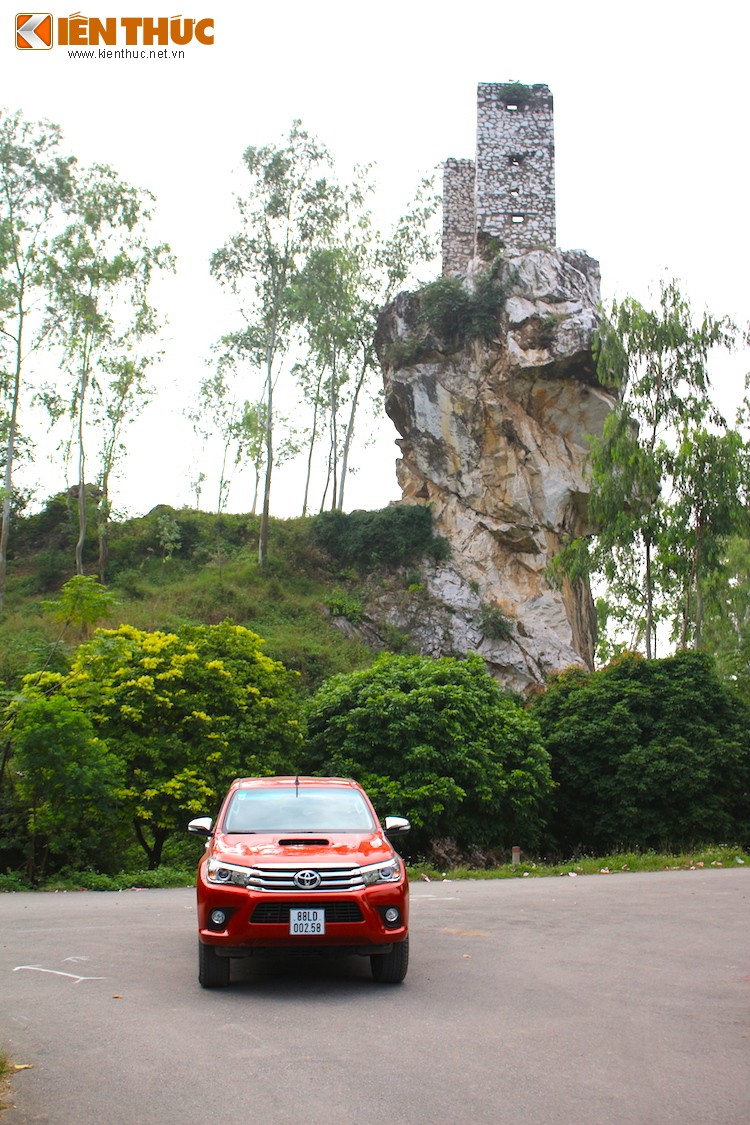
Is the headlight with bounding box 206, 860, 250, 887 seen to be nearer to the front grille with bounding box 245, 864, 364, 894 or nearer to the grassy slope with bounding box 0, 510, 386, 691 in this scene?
the front grille with bounding box 245, 864, 364, 894

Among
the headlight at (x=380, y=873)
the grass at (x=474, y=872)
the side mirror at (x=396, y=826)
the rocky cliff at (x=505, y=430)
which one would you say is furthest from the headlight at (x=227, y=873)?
the rocky cliff at (x=505, y=430)

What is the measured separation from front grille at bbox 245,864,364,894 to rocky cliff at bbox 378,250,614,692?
113 ft

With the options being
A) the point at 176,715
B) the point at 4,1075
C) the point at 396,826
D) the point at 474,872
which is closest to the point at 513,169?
the point at 176,715

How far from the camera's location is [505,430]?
44.5 meters

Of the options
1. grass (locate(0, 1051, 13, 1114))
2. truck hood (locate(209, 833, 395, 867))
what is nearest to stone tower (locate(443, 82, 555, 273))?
truck hood (locate(209, 833, 395, 867))

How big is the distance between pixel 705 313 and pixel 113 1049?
30.2 m

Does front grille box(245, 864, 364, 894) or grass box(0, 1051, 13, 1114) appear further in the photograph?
front grille box(245, 864, 364, 894)

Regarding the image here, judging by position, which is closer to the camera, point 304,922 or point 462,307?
point 304,922

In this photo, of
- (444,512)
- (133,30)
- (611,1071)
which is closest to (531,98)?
(444,512)

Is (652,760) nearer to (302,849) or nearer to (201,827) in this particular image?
(201,827)

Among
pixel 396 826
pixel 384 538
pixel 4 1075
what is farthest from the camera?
pixel 384 538

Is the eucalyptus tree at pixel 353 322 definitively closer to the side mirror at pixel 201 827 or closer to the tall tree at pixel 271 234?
the tall tree at pixel 271 234

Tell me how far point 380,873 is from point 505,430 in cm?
3816

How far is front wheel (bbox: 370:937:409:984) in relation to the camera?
24.8 feet
